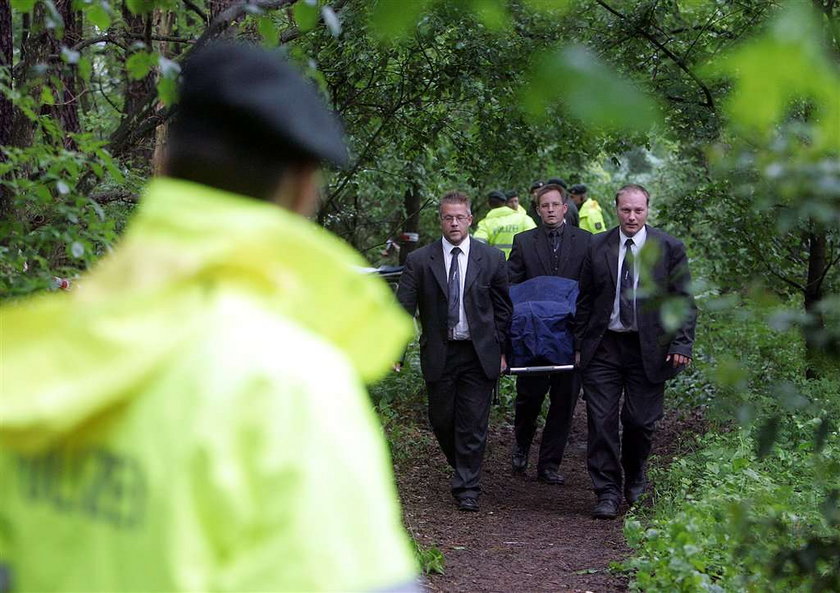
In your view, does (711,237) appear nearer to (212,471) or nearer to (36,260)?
(36,260)

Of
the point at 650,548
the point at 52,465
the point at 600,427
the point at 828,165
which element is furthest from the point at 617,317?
the point at 52,465

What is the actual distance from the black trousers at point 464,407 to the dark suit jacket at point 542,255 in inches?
52.6

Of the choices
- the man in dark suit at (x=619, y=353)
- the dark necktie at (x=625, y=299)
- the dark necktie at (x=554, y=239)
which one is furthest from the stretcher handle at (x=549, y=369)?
the dark necktie at (x=554, y=239)

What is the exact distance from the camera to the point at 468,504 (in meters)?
9.38

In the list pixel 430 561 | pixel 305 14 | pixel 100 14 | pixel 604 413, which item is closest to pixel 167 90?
pixel 100 14

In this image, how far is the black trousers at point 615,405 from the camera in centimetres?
878

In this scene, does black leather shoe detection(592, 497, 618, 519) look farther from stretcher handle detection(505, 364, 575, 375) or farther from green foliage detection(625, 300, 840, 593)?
stretcher handle detection(505, 364, 575, 375)

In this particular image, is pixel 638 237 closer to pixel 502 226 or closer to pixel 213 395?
pixel 502 226

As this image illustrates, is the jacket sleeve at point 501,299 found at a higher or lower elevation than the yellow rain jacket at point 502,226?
lower

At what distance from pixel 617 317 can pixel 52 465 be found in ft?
23.6

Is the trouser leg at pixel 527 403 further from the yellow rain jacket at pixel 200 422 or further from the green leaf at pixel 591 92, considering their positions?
the yellow rain jacket at pixel 200 422

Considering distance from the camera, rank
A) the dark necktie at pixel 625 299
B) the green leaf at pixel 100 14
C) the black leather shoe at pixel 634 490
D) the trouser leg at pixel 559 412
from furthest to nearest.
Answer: the trouser leg at pixel 559 412
the black leather shoe at pixel 634 490
the dark necktie at pixel 625 299
the green leaf at pixel 100 14

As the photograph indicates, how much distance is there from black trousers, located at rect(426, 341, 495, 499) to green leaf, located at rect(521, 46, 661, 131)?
691 centimetres

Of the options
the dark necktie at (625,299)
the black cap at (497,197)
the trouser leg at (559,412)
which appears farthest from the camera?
the black cap at (497,197)
